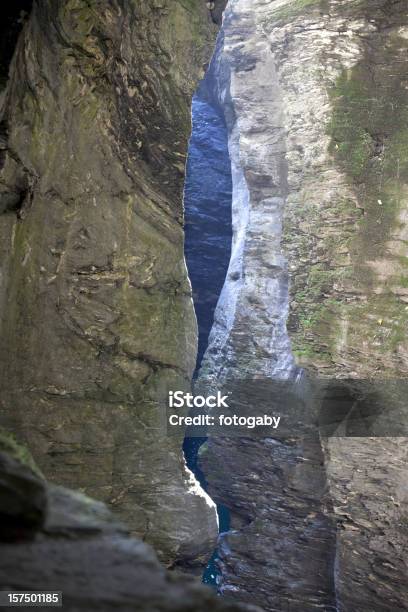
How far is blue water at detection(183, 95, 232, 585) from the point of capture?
11461 millimetres

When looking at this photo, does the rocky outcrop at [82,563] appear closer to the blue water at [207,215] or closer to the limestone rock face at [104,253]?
the limestone rock face at [104,253]

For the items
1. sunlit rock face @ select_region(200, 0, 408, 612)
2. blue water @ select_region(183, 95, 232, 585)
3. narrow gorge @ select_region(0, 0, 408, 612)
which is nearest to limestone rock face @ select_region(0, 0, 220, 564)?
narrow gorge @ select_region(0, 0, 408, 612)

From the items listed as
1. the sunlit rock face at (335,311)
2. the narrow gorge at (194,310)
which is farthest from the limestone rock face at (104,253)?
the sunlit rock face at (335,311)

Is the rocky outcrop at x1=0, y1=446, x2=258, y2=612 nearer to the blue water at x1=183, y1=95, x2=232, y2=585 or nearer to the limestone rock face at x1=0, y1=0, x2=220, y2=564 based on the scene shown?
the limestone rock face at x1=0, y1=0, x2=220, y2=564

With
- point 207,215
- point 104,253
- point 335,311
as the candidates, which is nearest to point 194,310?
point 104,253

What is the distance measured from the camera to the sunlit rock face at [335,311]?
18.9 ft

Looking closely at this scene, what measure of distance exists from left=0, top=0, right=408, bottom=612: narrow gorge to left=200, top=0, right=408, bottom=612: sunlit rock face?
0.02 m

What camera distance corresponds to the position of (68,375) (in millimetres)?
3896

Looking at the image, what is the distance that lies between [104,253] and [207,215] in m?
7.73

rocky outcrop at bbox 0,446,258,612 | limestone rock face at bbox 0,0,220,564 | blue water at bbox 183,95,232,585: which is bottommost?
rocky outcrop at bbox 0,446,258,612

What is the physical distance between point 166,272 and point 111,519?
9.73 ft

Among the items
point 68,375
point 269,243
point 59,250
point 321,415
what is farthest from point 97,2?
point 269,243

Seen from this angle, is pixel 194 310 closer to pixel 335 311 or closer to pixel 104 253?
pixel 104 253

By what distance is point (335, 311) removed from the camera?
5.95 meters
